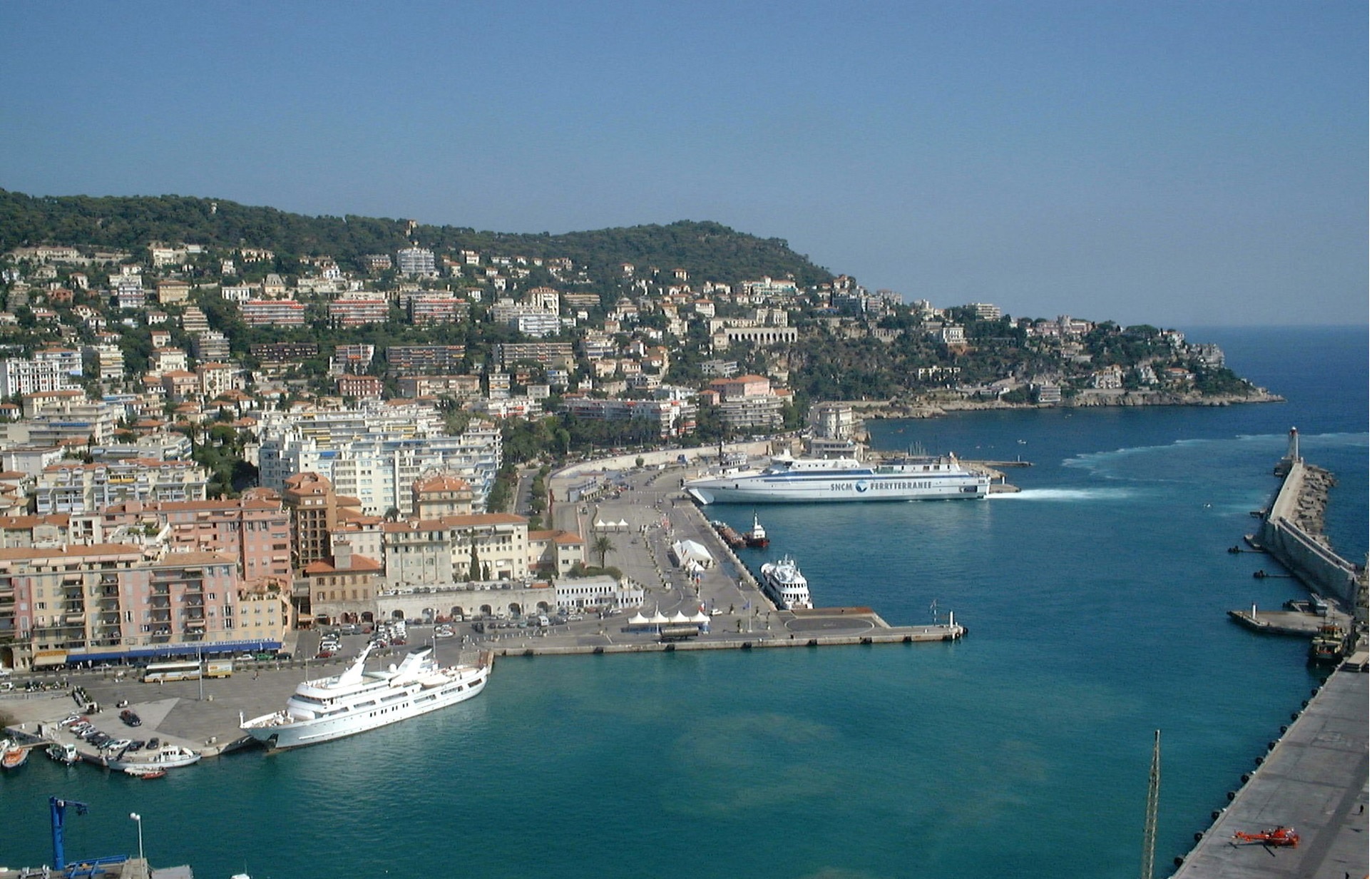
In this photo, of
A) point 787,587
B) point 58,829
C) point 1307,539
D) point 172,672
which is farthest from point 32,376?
point 1307,539

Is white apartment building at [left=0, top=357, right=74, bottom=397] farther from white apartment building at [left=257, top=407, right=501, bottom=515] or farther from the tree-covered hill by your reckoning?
the tree-covered hill

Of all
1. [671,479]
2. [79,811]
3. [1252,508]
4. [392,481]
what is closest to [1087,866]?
[79,811]

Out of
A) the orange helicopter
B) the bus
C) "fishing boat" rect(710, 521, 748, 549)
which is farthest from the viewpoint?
"fishing boat" rect(710, 521, 748, 549)

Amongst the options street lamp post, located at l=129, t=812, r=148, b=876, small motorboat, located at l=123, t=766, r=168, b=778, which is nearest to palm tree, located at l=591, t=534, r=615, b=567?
small motorboat, located at l=123, t=766, r=168, b=778

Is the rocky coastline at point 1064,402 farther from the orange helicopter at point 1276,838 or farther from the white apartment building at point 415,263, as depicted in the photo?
the orange helicopter at point 1276,838

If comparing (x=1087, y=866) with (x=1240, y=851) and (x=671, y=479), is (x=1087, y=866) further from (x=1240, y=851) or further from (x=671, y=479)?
(x=671, y=479)

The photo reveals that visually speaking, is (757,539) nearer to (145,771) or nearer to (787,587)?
(787,587)
